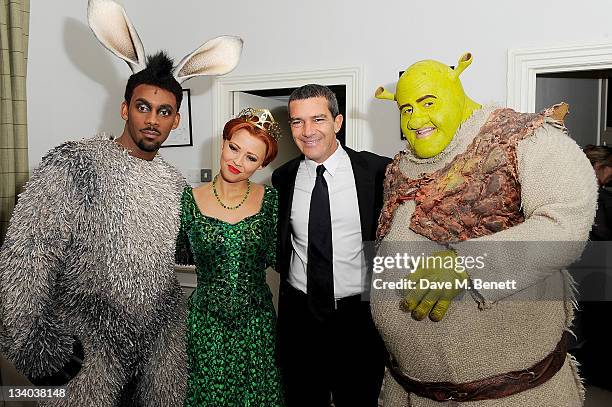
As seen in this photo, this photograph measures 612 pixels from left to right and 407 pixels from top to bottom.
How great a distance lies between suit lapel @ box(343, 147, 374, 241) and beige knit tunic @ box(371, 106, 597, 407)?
37cm

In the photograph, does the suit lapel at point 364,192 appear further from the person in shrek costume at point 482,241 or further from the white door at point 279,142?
the white door at point 279,142

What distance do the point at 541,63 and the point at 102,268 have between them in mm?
Result: 2341

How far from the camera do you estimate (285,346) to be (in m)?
2.06

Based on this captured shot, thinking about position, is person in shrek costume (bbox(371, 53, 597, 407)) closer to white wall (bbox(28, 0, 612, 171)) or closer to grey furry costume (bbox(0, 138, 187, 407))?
grey furry costume (bbox(0, 138, 187, 407))

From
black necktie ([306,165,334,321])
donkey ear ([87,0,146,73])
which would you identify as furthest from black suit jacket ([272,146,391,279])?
donkey ear ([87,0,146,73])

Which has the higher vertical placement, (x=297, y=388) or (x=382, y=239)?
(x=382, y=239)

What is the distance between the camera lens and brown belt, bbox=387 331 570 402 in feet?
4.74

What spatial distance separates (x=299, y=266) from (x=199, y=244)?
401 mm

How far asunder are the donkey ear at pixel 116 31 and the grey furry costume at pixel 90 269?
13.2 inches

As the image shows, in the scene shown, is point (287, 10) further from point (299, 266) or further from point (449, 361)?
point (449, 361)

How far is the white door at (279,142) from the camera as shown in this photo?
3827mm

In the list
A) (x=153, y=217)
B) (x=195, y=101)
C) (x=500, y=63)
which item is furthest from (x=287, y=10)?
(x=153, y=217)

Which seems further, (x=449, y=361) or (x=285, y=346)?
(x=285, y=346)

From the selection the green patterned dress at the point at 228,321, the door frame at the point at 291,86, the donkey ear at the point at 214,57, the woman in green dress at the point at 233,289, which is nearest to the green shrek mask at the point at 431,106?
the woman in green dress at the point at 233,289
